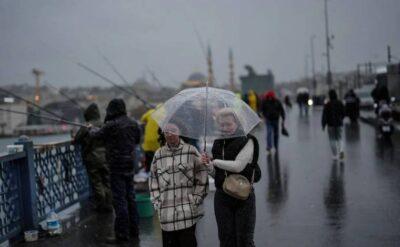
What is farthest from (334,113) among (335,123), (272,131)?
(272,131)

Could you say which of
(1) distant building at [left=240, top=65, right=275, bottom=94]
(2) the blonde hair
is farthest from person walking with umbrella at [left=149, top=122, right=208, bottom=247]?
(1) distant building at [left=240, top=65, right=275, bottom=94]

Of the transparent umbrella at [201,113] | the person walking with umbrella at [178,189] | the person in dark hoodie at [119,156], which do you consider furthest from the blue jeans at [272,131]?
the person walking with umbrella at [178,189]

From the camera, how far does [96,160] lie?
8.80m

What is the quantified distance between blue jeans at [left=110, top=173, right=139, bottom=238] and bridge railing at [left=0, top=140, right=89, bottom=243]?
128 centimetres

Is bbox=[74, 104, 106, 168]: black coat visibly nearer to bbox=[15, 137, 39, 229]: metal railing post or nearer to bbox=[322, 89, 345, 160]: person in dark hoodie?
bbox=[15, 137, 39, 229]: metal railing post

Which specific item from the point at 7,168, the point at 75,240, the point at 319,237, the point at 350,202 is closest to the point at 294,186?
the point at 350,202

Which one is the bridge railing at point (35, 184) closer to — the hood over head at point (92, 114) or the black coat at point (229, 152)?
the hood over head at point (92, 114)

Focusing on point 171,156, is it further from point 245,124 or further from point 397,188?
point 397,188

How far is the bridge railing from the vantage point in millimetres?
6949

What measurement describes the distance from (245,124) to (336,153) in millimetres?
9544

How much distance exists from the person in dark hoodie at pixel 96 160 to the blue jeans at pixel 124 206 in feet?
6.01

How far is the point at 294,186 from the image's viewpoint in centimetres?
1059

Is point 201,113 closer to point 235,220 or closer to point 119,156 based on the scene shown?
point 235,220

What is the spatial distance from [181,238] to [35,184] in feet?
11.0
